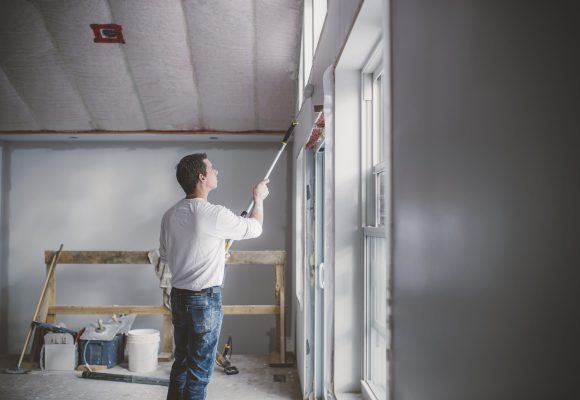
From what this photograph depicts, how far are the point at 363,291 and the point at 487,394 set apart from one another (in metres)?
1.42

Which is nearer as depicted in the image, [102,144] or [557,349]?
[557,349]

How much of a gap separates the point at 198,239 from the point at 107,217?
304cm

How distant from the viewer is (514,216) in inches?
22.7

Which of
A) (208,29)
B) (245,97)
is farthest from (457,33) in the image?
(245,97)

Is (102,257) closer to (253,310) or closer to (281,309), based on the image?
(253,310)

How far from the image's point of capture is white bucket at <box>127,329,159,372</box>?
403 cm

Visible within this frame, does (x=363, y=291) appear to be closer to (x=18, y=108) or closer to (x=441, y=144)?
(x=441, y=144)

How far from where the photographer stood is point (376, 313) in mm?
2018

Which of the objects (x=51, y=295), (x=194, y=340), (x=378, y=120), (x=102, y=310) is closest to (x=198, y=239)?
(x=194, y=340)

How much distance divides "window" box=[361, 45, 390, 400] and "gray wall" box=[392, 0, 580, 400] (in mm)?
942

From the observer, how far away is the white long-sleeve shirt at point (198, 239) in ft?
7.94

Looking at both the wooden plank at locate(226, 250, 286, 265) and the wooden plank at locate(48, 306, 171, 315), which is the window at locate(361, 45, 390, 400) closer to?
the wooden plank at locate(226, 250, 286, 265)

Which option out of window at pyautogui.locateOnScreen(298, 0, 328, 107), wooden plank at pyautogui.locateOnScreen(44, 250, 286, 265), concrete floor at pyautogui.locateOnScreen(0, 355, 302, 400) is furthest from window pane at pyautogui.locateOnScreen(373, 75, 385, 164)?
wooden plank at pyautogui.locateOnScreen(44, 250, 286, 265)

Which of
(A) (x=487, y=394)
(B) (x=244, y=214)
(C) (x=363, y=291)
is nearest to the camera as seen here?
(A) (x=487, y=394)
